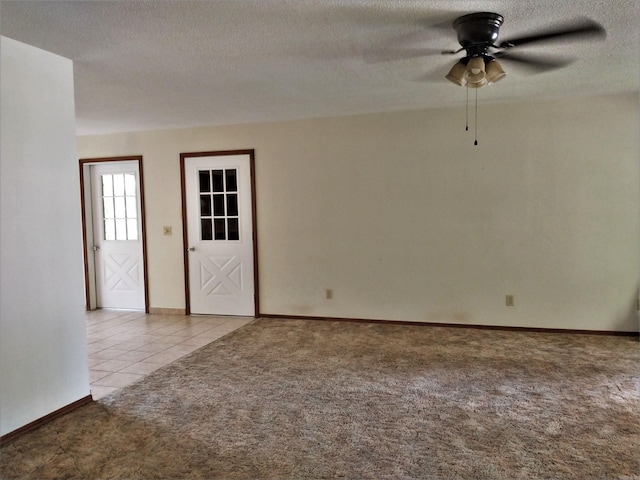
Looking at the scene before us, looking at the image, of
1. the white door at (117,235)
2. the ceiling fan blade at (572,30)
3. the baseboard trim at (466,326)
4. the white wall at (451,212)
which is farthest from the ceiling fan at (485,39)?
the white door at (117,235)

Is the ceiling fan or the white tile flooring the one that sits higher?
the ceiling fan

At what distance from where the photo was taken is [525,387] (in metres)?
3.31

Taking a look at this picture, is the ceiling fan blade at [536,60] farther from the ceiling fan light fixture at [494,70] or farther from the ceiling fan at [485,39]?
the ceiling fan light fixture at [494,70]

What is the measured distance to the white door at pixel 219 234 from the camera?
564 cm

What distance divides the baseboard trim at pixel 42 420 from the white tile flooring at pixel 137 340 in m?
0.16

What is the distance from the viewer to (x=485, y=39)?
8.52 ft

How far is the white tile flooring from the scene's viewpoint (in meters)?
3.79

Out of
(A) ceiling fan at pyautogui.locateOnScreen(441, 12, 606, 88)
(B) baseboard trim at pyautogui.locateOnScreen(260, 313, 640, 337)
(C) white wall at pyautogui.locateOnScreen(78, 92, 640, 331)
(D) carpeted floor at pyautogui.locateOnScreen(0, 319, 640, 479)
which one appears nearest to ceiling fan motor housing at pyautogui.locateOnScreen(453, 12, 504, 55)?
(A) ceiling fan at pyautogui.locateOnScreen(441, 12, 606, 88)

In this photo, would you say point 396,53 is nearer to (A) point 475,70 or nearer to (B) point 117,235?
(A) point 475,70

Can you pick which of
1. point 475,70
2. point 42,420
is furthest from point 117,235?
point 475,70

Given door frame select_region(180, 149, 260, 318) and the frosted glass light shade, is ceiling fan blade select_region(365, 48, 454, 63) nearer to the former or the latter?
the frosted glass light shade

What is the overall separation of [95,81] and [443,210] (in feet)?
11.3

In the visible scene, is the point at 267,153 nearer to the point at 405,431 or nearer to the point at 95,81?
the point at 95,81

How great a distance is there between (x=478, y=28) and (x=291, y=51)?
3.77 feet
